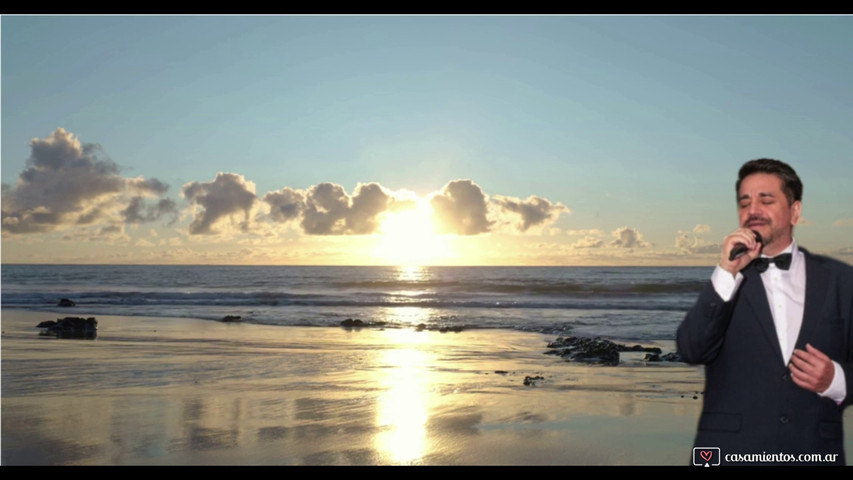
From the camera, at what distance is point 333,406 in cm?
1027

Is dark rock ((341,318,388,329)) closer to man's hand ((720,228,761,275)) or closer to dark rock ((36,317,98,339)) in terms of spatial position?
dark rock ((36,317,98,339))

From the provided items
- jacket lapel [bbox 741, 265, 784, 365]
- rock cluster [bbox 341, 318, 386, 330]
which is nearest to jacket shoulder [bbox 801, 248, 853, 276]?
jacket lapel [bbox 741, 265, 784, 365]

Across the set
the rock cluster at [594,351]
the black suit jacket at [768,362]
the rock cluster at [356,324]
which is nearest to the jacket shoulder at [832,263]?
the black suit jacket at [768,362]

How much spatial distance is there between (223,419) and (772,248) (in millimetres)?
7932

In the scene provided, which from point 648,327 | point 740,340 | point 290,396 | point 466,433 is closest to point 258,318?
point 648,327

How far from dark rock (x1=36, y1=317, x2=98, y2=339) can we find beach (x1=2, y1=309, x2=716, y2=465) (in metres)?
1.69

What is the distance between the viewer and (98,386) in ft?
37.6

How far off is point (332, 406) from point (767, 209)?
8.33 metres

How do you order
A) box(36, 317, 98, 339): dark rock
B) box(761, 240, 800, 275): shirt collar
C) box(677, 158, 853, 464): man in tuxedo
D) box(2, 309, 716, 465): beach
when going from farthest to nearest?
box(36, 317, 98, 339): dark rock
box(2, 309, 716, 465): beach
box(761, 240, 800, 275): shirt collar
box(677, 158, 853, 464): man in tuxedo

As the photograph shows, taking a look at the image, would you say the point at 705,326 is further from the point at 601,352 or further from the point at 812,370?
the point at 601,352

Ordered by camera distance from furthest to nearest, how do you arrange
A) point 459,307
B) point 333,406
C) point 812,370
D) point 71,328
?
point 459,307 < point 71,328 < point 333,406 < point 812,370

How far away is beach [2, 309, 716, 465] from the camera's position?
790 cm

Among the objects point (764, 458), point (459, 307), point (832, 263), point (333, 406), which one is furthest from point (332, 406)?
→ point (459, 307)
